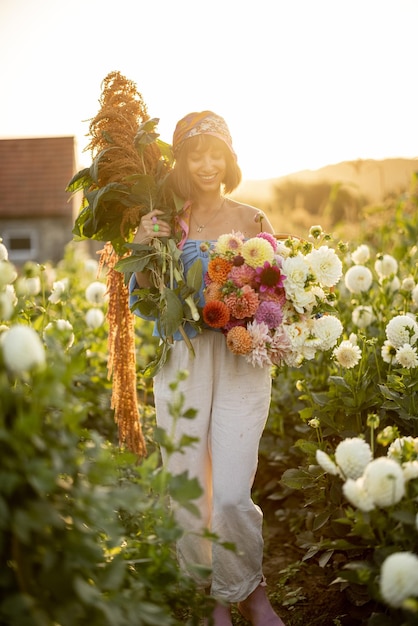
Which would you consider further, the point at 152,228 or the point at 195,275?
the point at 152,228

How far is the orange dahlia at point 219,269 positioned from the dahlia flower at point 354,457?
92 centimetres

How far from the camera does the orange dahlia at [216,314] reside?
2.61 m

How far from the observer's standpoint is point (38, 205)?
19.0 metres

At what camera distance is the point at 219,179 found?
3.02 meters

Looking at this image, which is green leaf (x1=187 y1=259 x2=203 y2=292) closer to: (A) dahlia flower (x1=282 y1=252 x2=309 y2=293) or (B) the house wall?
(A) dahlia flower (x1=282 y1=252 x2=309 y2=293)

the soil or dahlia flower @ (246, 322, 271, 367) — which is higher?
dahlia flower @ (246, 322, 271, 367)

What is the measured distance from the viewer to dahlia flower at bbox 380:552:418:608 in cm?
160

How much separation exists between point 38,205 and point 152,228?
16.9m

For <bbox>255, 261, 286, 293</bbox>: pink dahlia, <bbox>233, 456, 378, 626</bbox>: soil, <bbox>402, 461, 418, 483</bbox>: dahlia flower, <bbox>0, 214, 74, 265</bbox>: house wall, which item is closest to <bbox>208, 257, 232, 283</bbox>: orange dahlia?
<bbox>255, 261, 286, 293</bbox>: pink dahlia

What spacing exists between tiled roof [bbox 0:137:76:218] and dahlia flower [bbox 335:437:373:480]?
17510 mm

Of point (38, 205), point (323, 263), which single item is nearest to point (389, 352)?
point (323, 263)

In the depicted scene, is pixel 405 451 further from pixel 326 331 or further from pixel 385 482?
pixel 326 331

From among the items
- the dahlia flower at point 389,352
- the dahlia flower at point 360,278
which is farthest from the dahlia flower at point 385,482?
the dahlia flower at point 360,278

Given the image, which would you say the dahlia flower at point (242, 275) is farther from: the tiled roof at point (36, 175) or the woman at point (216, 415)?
the tiled roof at point (36, 175)
